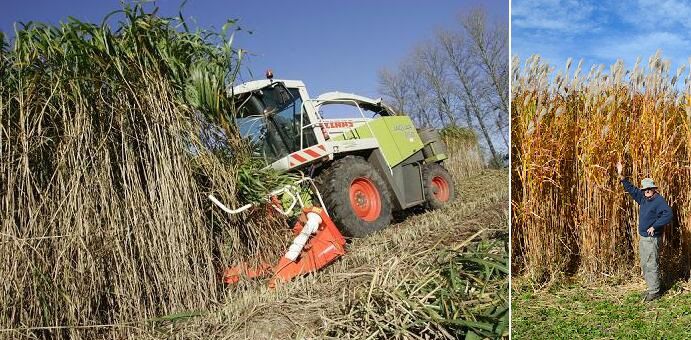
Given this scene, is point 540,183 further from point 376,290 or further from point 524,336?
point 376,290

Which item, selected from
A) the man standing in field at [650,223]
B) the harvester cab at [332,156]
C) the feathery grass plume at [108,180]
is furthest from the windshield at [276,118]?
the man standing in field at [650,223]

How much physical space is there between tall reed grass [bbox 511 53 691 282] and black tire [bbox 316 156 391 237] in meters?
1.47

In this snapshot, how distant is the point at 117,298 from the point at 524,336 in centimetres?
243

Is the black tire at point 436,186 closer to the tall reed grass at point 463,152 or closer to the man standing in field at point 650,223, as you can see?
the man standing in field at point 650,223

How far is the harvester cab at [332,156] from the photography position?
16.1 feet

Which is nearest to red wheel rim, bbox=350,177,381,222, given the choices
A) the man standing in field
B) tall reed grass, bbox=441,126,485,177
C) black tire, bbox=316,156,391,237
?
black tire, bbox=316,156,391,237

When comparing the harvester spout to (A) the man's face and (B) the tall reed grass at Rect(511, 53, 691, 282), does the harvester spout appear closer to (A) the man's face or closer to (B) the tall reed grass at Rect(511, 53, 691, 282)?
(B) the tall reed grass at Rect(511, 53, 691, 282)

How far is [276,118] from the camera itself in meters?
5.85

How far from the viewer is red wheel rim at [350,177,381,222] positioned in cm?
588

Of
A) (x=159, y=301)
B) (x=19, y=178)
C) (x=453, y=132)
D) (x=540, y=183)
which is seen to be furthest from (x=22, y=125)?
(x=453, y=132)

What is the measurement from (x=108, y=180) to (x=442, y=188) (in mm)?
5368

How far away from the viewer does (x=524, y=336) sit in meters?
3.85

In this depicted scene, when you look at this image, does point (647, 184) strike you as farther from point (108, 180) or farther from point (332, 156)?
point (108, 180)

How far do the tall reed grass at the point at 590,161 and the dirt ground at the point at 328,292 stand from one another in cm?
38
